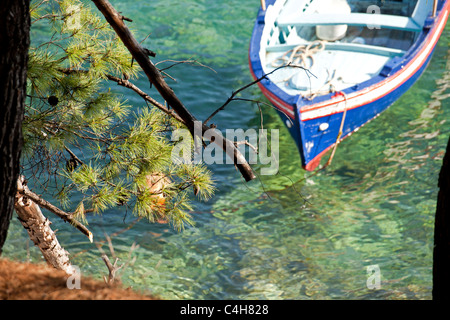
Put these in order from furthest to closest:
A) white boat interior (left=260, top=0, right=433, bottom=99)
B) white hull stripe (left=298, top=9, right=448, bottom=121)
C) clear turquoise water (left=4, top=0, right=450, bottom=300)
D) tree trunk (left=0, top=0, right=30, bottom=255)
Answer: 1. white boat interior (left=260, top=0, right=433, bottom=99)
2. white hull stripe (left=298, top=9, right=448, bottom=121)
3. clear turquoise water (left=4, top=0, right=450, bottom=300)
4. tree trunk (left=0, top=0, right=30, bottom=255)

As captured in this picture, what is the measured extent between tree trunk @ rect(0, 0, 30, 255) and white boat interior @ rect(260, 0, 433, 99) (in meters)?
5.23

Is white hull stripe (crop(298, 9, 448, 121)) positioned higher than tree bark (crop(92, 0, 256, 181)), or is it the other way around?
white hull stripe (crop(298, 9, 448, 121))

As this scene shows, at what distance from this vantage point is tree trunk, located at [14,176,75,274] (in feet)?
12.9

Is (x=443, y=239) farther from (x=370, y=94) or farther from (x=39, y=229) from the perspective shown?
(x=370, y=94)

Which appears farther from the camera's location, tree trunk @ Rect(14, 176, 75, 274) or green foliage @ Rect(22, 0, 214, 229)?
tree trunk @ Rect(14, 176, 75, 274)

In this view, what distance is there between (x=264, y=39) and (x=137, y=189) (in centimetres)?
506

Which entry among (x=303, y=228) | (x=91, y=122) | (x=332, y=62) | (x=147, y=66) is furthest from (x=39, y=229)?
(x=332, y=62)

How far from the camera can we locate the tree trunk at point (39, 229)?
3.94m

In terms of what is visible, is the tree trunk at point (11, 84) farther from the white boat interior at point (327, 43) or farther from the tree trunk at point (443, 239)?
the white boat interior at point (327, 43)

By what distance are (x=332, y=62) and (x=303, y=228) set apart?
8.56 feet

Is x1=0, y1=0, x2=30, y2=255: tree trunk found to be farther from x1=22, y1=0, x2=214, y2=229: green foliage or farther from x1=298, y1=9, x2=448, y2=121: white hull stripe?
x1=298, y1=9, x2=448, y2=121: white hull stripe

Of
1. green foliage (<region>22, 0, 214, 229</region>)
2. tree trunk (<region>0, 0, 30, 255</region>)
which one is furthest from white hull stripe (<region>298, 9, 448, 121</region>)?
tree trunk (<region>0, 0, 30, 255</region>)
